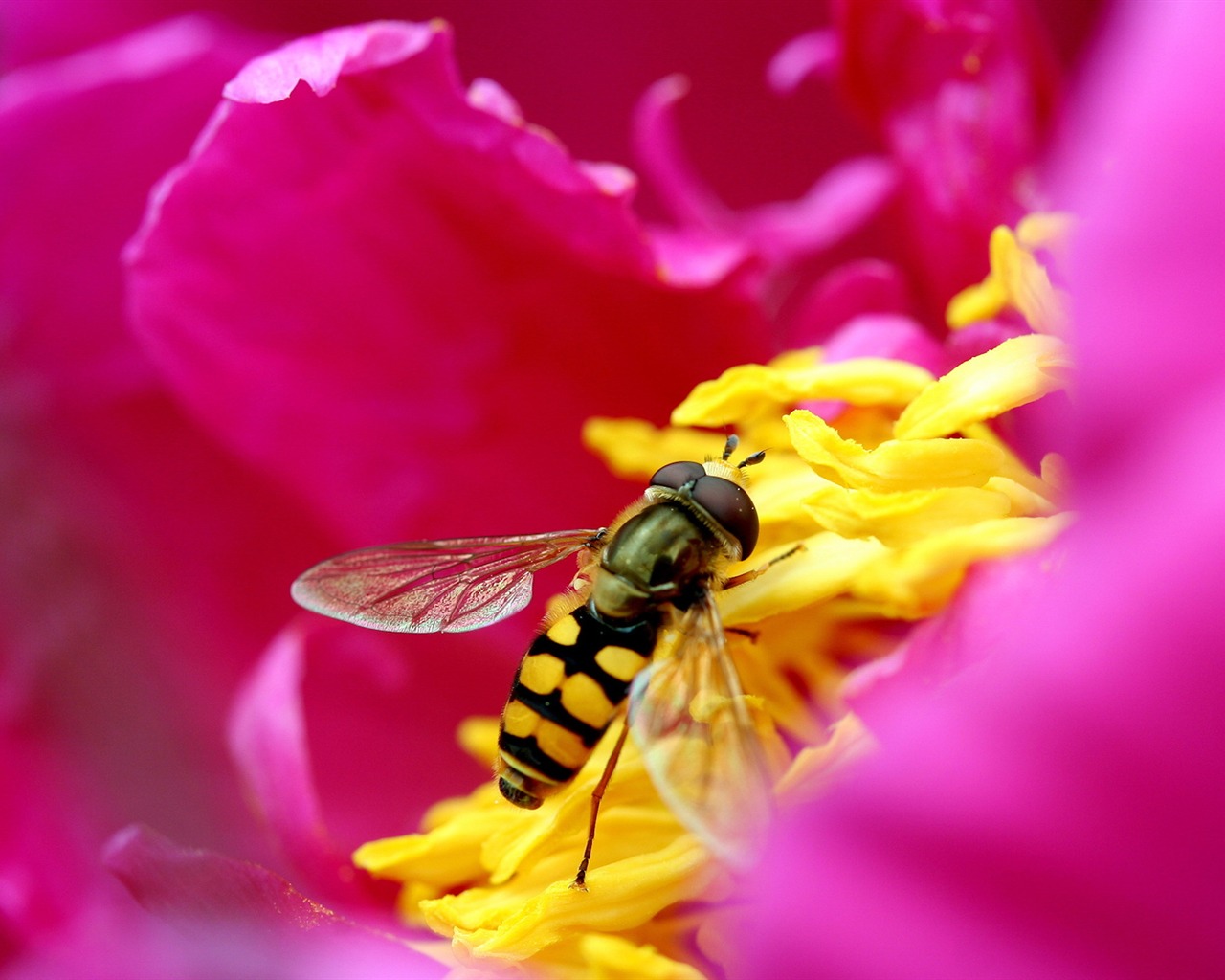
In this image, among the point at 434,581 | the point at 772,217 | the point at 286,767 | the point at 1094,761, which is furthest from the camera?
the point at 772,217

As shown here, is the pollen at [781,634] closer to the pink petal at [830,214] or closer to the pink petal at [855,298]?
the pink petal at [855,298]

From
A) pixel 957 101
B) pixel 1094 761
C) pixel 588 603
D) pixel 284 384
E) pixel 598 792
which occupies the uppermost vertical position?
pixel 957 101

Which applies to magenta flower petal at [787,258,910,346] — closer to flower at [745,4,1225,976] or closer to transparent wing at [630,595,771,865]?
transparent wing at [630,595,771,865]

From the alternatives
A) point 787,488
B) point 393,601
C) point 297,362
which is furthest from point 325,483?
point 787,488

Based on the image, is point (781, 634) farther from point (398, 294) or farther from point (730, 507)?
point (398, 294)

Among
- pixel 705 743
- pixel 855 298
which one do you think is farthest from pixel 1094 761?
pixel 855 298

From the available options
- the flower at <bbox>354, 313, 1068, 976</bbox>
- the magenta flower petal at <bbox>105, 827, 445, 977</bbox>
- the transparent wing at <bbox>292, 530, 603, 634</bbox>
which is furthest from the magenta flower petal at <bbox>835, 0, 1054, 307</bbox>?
the magenta flower petal at <bbox>105, 827, 445, 977</bbox>
